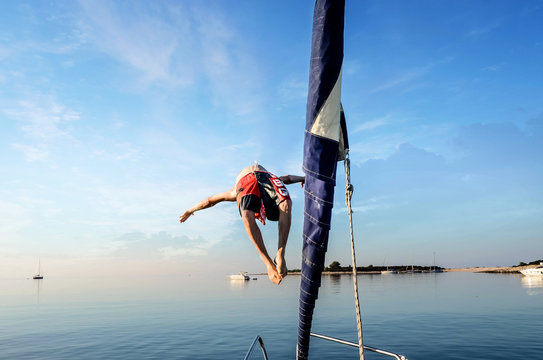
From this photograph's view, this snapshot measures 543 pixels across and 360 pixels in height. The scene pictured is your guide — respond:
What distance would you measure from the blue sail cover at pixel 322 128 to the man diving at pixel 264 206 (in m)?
0.75

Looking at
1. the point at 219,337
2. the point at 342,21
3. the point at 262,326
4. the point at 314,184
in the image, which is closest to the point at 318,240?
the point at 314,184

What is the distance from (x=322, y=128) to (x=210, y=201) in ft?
6.47

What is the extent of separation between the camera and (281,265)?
377 cm

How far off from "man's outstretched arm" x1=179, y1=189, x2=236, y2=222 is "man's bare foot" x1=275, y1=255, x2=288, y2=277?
0.83 metres

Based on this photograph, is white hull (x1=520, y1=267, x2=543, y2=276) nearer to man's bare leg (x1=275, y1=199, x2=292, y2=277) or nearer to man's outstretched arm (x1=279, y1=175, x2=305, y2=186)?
man's outstretched arm (x1=279, y1=175, x2=305, y2=186)

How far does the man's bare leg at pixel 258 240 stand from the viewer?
Answer: 3733 millimetres

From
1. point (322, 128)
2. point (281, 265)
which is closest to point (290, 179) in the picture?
point (281, 265)

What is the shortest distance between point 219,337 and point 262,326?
9369 mm

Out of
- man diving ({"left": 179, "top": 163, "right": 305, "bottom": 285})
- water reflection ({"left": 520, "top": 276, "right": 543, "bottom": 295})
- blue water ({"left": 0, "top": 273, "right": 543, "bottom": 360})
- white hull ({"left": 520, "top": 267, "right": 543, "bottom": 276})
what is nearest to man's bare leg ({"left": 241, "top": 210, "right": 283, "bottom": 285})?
man diving ({"left": 179, "top": 163, "right": 305, "bottom": 285})

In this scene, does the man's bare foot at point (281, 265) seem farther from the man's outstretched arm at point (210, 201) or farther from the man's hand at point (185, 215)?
the man's hand at point (185, 215)

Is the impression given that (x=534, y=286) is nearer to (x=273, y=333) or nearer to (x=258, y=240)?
A: (x=273, y=333)

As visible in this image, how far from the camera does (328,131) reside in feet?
9.79

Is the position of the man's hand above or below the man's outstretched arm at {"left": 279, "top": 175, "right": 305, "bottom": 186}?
below

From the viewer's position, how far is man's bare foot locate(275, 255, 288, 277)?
3.75 metres
